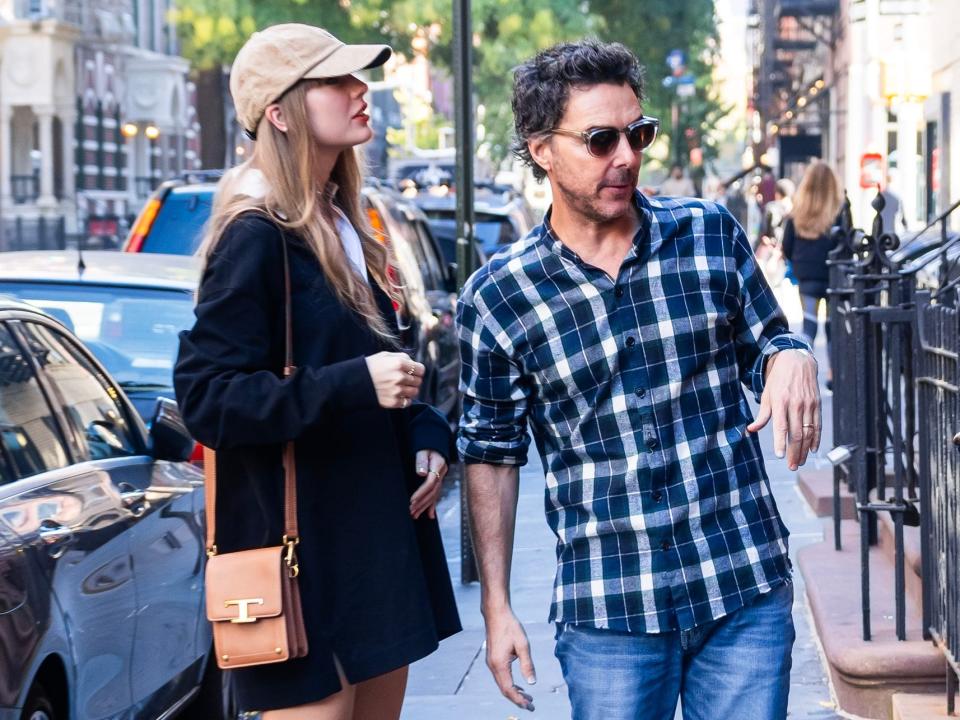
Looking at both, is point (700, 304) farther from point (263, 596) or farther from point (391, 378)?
point (263, 596)

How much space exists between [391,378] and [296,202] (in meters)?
0.40

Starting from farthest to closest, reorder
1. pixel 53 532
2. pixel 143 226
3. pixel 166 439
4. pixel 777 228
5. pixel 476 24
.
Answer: pixel 476 24 < pixel 777 228 < pixel 143 226 < pixel 166 439 < pixel 53 532

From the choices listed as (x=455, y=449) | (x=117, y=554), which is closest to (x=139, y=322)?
(x=117, y=554)

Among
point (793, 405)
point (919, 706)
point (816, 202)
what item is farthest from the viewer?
point (816, 202)

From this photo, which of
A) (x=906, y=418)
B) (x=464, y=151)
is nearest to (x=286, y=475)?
(x=906, y=418)

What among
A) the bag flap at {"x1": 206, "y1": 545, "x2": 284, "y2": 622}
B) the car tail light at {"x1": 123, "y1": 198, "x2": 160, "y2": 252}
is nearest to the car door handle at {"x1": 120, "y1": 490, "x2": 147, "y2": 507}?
the bag flap at {"x1": 206, "y1": 545, "x2": 284, "y2": 622}

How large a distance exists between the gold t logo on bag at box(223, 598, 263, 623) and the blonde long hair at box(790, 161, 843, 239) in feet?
38.3

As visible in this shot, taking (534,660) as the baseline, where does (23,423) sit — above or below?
above

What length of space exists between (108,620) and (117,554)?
0.23 meters

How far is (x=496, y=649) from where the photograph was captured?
3352 millimetres

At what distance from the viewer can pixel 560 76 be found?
3.35 metres

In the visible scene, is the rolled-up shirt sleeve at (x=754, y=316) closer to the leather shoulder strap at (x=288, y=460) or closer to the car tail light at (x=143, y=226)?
the leather shoulder strap at (x=288, y=460)

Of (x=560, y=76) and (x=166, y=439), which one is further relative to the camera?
(x=166, y=439)

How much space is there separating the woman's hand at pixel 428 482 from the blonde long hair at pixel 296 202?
254mm
